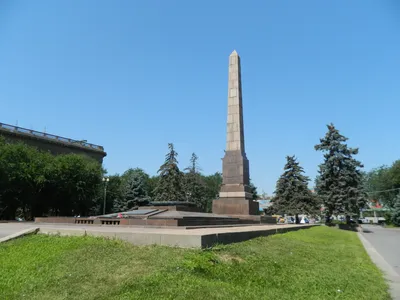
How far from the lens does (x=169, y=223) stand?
952cm

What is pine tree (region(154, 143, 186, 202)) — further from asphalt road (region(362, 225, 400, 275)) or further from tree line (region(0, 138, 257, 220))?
asphalt road (region(362, 225, 400, 275))

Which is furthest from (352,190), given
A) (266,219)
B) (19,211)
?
(19,211)

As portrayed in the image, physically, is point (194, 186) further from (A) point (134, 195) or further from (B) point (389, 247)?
(B) point (389, 247)

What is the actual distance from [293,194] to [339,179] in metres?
4.42

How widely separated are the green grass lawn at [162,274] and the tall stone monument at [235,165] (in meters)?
9.53

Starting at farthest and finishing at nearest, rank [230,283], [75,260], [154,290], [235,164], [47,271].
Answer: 1. [235,164]
2. [75,260]
3. [47,271]
4. [230,283]
5. [154,290]

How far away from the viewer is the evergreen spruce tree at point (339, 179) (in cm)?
2884

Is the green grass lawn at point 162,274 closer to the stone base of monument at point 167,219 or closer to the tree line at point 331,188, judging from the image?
the stone base of monument at point 167,219

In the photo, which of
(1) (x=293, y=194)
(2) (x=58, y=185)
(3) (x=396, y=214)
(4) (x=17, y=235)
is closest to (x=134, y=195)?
(2) (x=58, y=185)

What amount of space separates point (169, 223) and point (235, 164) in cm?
797

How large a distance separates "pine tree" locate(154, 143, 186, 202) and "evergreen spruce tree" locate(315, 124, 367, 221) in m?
14.8

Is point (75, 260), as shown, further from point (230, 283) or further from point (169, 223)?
point (169, 223)

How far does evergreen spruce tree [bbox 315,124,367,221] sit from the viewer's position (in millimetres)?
28844

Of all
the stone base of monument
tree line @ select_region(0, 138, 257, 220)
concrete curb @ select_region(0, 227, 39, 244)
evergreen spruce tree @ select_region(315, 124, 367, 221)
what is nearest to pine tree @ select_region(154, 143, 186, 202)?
tree line @ select_region(0, 138, 257, 220)
